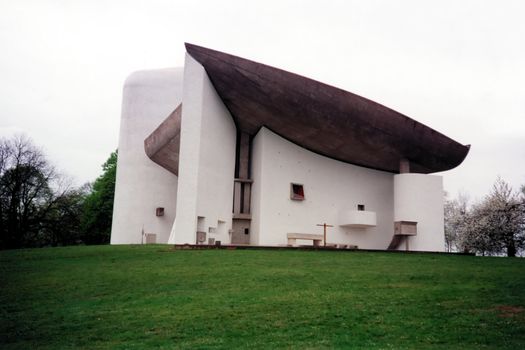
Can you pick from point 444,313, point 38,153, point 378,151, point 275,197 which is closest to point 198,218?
point 275,197

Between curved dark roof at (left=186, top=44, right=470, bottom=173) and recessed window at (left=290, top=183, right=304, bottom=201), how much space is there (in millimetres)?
2042

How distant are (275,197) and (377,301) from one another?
16.0 m

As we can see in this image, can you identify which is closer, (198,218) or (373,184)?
(198,218)

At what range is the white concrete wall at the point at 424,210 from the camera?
2672 cm

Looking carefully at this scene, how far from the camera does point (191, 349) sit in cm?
784

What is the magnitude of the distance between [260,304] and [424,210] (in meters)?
18.4

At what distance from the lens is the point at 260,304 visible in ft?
33.6

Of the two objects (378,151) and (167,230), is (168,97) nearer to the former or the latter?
(167,230)

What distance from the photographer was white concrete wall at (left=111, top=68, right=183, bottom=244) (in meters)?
32.4

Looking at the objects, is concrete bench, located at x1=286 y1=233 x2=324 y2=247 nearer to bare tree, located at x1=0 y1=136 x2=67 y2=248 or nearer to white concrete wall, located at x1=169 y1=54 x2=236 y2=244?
white concrete wall, located at x1=169 y1=54 x2=236 y2=244

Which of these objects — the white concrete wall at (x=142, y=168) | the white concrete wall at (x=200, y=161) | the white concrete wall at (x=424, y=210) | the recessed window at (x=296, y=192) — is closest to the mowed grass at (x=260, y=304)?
the white concrete wall at (x=200, y=161)

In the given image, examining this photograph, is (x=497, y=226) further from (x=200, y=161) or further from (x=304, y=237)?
(x=200, y=161)

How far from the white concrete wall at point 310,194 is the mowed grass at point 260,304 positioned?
32.8 feet

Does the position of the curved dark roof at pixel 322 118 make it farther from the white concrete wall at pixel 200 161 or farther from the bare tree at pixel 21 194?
the bare tree at pixel 21 194
